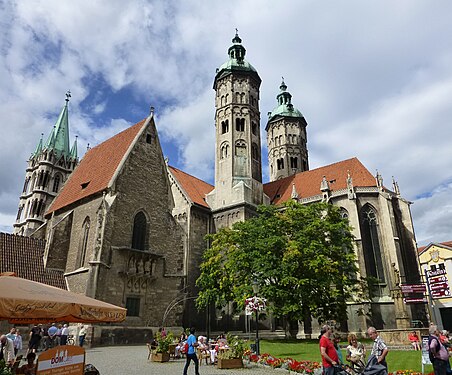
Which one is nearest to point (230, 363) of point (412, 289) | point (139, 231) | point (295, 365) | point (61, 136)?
point (295, 365)

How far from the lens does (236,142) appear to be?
121ft

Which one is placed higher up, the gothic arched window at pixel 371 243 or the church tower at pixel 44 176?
the church tower at pixel 44 176

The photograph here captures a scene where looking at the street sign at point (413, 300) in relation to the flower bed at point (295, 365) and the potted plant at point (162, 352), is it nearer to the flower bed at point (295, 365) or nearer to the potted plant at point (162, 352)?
the flower bed at point (295, 365)

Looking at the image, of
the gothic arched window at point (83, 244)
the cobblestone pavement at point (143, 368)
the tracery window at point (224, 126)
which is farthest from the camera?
the tracery window at point (224, 126)

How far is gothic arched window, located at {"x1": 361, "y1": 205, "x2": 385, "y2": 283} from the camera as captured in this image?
97.7 feet

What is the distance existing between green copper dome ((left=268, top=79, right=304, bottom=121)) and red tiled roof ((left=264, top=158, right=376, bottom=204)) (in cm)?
1688

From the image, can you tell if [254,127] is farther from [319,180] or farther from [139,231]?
[139,231]

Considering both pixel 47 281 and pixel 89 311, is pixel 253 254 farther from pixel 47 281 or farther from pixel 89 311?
pixel 89 311

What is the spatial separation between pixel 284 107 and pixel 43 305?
52.5 m

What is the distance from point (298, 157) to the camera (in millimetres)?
51250

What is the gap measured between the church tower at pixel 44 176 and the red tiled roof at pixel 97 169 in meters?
23.7

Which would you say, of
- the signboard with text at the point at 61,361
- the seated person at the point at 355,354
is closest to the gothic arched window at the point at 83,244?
the signboard with text at the point at 61,361

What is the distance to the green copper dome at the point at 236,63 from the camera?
39.9 metres

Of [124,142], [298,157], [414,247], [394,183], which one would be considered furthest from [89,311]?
[298,157]
